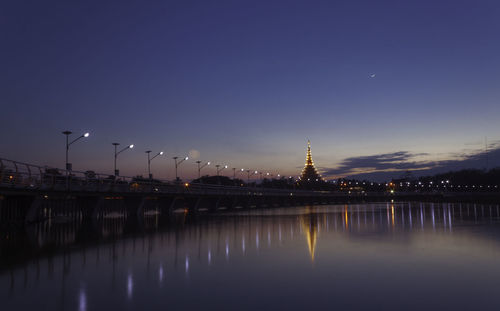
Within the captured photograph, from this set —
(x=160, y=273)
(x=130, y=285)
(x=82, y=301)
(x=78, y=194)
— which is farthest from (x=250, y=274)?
(x=78, y=194)

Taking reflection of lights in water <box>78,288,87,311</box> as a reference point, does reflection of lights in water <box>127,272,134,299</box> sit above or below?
below

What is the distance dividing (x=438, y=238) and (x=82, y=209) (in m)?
41.7

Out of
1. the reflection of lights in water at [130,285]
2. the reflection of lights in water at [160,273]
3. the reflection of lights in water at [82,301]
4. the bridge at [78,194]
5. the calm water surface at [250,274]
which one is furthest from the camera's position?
the bridge at [78,194]

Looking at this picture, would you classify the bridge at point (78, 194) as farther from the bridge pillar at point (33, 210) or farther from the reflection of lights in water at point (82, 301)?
the reflection of lights in water at point (82, 301)

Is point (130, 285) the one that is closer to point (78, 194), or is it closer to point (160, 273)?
point (160, 273)

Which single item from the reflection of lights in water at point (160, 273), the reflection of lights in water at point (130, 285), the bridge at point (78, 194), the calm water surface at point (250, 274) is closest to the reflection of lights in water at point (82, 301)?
the calm water surface at point (250, 274)

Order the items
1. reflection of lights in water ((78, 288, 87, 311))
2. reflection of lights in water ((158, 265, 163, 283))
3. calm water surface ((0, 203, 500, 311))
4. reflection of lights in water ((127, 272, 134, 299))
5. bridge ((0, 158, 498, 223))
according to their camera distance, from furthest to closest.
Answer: bridge ((0, 158, 498, 223))
reflection of lights in water ((158, 265, 163, 283))
reflection of lights in water ((127, 272, 134, 299))
calm water surface ((0, 203, 500, 311))
reflection of lights in water ((78, 288, 87, 311))

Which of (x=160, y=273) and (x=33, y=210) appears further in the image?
(x=33, y=210)

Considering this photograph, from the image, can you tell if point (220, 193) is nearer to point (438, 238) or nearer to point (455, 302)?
point (438, 238)

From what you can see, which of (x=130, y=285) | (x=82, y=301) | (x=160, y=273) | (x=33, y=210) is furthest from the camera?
(x=33, y=210)

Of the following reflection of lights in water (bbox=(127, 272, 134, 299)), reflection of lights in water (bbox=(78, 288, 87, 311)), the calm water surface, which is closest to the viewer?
reflection of lights in water (bbox=(78, 288, 87, 311))

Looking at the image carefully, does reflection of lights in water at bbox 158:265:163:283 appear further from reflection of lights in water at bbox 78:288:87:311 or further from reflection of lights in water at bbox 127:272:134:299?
reflection of lights in water at bbox 78:288:87:311

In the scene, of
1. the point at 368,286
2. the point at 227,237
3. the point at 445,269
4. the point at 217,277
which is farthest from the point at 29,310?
the point at 227,237

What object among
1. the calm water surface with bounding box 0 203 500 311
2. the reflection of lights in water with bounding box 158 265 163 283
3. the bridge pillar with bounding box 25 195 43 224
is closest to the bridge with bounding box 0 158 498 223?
the bridge pillar with bounding box 25 195 43 224
